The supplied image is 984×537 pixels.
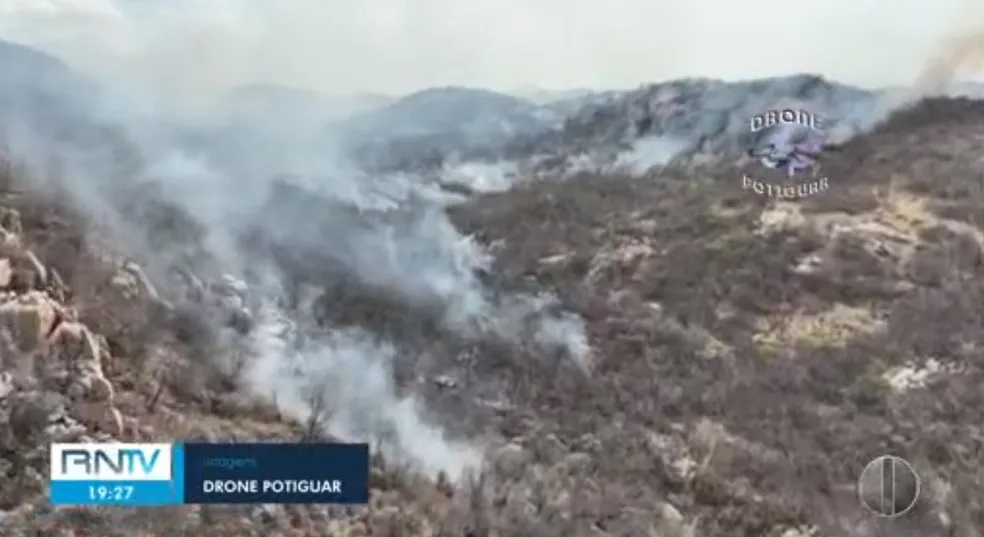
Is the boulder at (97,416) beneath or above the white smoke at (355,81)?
beneath

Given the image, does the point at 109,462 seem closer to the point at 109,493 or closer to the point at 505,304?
the point at 109,493

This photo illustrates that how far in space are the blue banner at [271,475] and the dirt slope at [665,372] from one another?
0.04 metres

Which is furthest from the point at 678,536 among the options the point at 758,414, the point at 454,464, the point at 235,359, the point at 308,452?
the point at 235,359

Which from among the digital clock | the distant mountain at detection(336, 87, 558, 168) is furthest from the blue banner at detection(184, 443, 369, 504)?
the distant mountain at detection(336, 87, 558, 168)

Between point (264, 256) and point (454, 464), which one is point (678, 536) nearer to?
point (454, 464)

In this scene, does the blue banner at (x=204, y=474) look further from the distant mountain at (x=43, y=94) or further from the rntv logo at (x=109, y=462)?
the distant mountain at (x=43, y=94)

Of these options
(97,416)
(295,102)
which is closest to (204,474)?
(97,416)

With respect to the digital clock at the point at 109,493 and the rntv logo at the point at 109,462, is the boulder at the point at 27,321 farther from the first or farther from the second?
the digital clock at the point at 109,493
